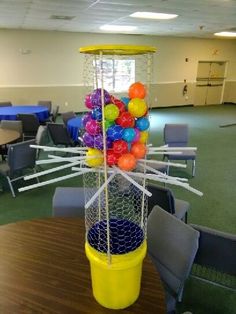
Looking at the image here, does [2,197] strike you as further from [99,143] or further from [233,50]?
[233,50]

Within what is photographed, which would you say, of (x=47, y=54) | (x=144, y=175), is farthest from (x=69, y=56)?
(x=144, y=175)

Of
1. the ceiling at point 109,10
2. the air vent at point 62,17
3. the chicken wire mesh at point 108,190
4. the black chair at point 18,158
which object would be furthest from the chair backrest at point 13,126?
the chicken wire mesh at point 108,190

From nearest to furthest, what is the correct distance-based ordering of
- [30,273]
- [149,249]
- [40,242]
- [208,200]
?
[30,273], [40,242], [149,249], [208,200]

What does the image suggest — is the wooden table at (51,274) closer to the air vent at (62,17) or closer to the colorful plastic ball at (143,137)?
the colorful plastic ball at (143,137)

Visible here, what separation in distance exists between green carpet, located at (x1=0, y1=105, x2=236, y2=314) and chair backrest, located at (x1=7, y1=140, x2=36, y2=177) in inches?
18.1

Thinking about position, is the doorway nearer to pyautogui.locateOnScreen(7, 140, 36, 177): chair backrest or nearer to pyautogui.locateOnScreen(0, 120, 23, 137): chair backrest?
pyautogui.locateOnScreen(0, 120, 23, 137): chair backrest

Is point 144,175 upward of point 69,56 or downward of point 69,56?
downward

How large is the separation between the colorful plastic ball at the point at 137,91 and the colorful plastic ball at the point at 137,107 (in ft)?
0.06

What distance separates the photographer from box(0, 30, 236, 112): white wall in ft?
29.1

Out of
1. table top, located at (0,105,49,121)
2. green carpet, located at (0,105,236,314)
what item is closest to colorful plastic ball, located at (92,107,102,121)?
green carpet, located at (0,105,236,314)

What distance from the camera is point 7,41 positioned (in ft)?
28.2

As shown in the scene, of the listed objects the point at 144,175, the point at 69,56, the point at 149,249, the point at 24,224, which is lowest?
the point at 149,249

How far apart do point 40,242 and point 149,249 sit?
69cm

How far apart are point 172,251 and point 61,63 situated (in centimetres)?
914
